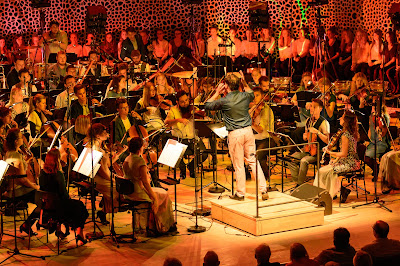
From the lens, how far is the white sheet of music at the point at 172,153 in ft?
24.6

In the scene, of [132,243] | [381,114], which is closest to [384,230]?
[132,243]

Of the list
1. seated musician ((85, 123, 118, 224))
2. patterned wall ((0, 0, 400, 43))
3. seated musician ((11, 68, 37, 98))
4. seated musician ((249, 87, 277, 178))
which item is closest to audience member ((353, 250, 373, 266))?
seated musician ((85, 123, 118, 224))

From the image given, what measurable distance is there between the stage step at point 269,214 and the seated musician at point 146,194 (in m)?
0.67

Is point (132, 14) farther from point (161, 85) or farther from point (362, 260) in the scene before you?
point (362, 260)

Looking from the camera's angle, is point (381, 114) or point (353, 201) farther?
point (381, 114)

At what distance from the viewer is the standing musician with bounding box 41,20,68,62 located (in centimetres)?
1500

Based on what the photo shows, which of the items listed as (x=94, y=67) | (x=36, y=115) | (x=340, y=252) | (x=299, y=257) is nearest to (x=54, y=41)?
(x=94, y=67)

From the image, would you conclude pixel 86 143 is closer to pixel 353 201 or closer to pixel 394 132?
pixel 353 201

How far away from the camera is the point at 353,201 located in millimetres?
8695

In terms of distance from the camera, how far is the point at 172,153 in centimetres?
759

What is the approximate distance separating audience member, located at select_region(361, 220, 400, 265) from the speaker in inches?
96.8

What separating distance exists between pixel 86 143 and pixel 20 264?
1860 mm

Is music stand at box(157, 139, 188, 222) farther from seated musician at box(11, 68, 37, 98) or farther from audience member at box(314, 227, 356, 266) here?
seated musician at box(11, 68, 37, 98)

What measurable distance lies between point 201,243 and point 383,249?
2.32m
